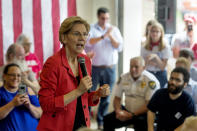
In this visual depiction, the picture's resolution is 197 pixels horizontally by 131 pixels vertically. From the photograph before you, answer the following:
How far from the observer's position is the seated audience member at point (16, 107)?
2.59 metres

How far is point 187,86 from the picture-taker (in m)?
3.67

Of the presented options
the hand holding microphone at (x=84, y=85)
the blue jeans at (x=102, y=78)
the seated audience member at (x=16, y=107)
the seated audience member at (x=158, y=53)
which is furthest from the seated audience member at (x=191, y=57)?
the hand holding microphone at (x=84, y=85)

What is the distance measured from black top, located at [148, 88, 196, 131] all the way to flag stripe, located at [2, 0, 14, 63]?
5.24ft

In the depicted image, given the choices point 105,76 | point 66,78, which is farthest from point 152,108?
point 66,78

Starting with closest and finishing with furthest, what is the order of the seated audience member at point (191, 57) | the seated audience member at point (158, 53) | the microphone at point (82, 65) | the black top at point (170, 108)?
the microphone at point (82, 65) → the black top at point (170, 108) → the seated audience member at point (191, 57) → the seated audience member at point (158, 53)

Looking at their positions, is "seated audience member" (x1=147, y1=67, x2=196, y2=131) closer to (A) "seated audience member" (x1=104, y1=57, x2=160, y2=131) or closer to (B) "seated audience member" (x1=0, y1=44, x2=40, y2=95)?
(A) "seated audience member" (x1=104, y1=57, x2=160, y2=131)

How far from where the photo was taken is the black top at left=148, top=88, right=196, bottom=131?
3.26 metres

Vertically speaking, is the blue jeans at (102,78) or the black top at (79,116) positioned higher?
the black top at (79,116)

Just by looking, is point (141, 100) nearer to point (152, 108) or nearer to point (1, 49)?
point (152, 108)

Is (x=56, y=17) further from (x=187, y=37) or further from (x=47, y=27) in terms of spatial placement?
(x=187, y=37)

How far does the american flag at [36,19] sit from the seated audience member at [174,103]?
136 centimetres

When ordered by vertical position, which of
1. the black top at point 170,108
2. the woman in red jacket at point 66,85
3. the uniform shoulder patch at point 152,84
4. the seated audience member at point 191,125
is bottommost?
the black top at point 170,108

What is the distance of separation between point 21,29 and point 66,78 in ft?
2.90

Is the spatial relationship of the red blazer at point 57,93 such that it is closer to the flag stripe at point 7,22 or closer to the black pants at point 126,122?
the flag stripe at point 7,22
